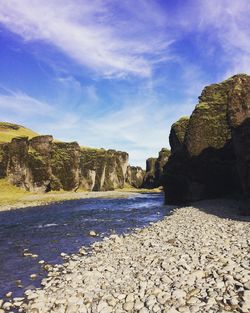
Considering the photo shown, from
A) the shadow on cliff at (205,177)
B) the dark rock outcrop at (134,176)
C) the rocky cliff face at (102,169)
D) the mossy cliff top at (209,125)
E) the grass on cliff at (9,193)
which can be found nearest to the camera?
the shadow on cliff at (205,177)

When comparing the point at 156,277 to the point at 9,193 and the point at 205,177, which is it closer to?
the point at 205,177

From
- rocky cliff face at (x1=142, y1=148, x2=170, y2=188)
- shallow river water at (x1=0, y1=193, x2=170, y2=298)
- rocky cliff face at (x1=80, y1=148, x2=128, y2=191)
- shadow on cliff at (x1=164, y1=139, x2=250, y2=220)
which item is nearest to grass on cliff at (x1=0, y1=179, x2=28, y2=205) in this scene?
shallow river water at (x1=0, y1=193, x2=170, y2=298)

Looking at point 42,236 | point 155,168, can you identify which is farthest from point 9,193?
point 155,168

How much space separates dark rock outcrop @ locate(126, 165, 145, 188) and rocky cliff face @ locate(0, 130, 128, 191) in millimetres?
26164

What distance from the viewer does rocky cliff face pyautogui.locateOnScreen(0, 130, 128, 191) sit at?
320 ft

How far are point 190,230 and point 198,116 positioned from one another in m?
31.3

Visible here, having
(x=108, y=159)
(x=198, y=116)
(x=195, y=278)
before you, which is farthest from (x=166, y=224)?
(x=108, y=159)

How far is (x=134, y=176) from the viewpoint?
579 ft

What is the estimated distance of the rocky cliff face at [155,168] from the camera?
137 meters

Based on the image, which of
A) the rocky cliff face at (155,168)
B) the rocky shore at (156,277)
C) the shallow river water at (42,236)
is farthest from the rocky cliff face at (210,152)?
the rocky cliff face at (155,168)

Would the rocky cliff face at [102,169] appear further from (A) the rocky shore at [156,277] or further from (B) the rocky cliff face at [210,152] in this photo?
(A) the rocky shore at [156,277]

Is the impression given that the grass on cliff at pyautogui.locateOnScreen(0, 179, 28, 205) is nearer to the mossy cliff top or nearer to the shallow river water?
the shallow river water

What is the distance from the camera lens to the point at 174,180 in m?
66.7

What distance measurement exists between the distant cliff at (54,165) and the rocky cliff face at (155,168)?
15.3 meters
